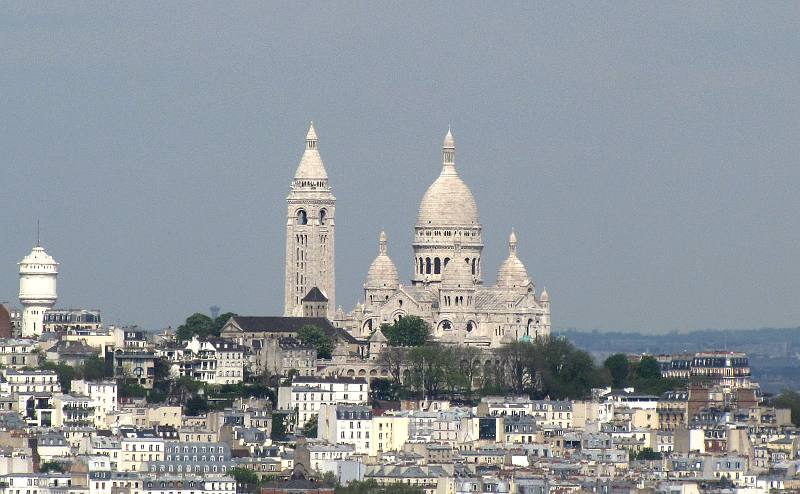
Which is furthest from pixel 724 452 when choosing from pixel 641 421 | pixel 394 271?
pixel 394 271

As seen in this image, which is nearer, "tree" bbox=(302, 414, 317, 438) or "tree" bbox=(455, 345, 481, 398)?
"tree" bbox=(302, 414, 317, 438)

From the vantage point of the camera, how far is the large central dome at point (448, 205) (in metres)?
176

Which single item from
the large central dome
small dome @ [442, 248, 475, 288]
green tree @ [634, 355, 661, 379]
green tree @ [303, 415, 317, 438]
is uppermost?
the large central dome

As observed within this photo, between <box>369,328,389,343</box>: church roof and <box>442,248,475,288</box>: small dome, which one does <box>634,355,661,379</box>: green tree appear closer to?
<box>442,248,475,288</box>: small dome

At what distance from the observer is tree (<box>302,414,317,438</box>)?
466ft

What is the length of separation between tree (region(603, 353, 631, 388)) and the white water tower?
93.7 feet

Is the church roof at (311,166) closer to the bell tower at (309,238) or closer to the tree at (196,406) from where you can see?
the bell tower at (309,238)

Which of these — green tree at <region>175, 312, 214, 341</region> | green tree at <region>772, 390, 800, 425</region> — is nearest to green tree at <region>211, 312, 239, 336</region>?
green tree at <region>175, 312, 214, 341</region>

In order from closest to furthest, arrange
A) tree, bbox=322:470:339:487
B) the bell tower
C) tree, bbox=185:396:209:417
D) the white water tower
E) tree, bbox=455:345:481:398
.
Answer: tree, bbox=322:470:339:487 < tree, bbox=185:396:209:417 < tree, bbox=455:345:481:398 < the white water tower < the bell tower

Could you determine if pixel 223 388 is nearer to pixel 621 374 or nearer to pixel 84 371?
pixel 84 371

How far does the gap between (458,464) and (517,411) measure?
1532cm

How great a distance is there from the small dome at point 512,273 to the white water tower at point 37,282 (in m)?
23.3

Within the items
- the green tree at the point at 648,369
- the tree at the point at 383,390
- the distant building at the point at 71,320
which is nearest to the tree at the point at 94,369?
the distant building at the point at 71,320

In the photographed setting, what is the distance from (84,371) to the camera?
15088 cm
